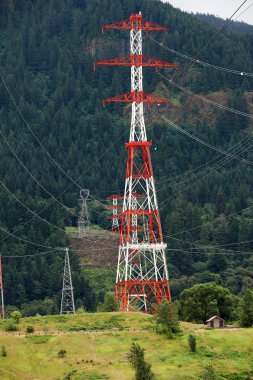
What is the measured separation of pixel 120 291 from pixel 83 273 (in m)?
67.6

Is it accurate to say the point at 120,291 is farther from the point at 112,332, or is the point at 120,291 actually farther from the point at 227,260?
the point at 227,260

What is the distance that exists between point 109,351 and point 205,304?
29462 mm

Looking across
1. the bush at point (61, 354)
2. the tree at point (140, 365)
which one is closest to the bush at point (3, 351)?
the bush at point (61, 354)

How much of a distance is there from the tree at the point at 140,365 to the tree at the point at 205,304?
34216mm

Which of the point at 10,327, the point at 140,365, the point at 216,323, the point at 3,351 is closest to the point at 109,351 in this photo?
the point at 3,351

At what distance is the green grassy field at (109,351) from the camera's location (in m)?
91.6

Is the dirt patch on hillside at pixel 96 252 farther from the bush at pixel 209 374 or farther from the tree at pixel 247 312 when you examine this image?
the bush at pixel 209 374

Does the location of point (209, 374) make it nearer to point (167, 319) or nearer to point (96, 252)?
point (167, 319)

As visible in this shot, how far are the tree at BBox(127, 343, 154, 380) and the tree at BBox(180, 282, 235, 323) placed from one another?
34.2m

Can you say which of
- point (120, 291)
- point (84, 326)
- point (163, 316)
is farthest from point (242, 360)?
point (120, 291)

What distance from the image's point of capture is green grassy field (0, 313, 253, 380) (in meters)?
91.6

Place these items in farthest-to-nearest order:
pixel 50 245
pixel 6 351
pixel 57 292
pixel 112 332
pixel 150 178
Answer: pixel 50 245 → pixel 57 292 → pixel 150 178 → pixel 112 332 → pixel 6 351

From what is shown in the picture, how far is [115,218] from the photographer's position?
195500mm

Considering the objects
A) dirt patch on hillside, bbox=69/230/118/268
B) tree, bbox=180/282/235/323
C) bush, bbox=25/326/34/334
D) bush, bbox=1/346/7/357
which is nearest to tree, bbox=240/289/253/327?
tree, bbox=180/282/235/323
